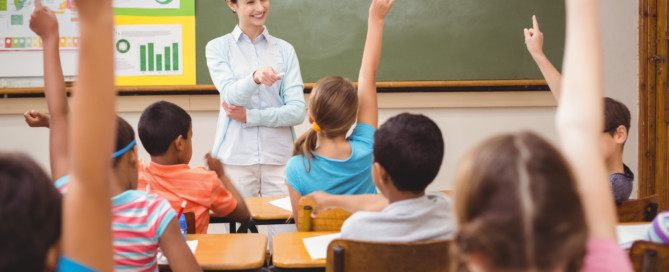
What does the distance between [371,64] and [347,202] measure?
28.2 inches

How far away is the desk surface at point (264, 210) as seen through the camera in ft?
8.19

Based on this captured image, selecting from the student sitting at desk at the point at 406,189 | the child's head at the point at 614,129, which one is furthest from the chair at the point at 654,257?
the child's head at the point at 614,129

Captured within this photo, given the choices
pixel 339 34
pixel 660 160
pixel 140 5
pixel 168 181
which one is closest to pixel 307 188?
pixel 168 181

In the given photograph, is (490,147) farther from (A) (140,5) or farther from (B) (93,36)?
(A) (140,5)

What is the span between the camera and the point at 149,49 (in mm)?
4102

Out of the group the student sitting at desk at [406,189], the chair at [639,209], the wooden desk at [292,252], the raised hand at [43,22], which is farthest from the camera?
the chair at [639,209]

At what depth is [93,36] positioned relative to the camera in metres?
0.73

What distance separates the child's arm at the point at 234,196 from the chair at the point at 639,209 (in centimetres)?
145

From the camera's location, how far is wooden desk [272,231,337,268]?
180 centimetres

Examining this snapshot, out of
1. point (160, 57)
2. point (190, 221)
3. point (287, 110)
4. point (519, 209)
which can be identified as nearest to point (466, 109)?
point (287, 110)

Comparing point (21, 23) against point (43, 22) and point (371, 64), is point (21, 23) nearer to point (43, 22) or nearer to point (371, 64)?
point (371, 64)

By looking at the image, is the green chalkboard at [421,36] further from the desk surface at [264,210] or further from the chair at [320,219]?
the chair at [320,219]

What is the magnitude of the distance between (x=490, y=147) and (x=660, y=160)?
4159mm

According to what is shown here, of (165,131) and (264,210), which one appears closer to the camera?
(165,131)
